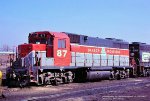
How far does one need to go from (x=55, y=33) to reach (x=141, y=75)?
1777 centimetres

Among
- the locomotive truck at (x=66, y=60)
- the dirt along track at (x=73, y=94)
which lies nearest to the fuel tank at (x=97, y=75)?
the locomotive truck at (x=66, y=60)

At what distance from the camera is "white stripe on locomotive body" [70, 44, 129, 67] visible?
2447cm

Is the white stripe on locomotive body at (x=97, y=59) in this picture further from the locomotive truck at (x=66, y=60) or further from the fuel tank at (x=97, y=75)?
the fuel tank at (x=97, y=75)

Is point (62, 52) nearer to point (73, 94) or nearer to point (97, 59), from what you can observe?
point (97, 59)

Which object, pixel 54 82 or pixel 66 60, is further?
pixel 66 60

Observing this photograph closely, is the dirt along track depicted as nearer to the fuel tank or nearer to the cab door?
the cab door

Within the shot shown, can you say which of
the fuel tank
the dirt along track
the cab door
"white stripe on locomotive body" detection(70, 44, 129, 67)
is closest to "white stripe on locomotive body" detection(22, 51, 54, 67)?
the cab door

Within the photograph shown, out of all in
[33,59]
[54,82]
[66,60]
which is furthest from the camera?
[66,60]

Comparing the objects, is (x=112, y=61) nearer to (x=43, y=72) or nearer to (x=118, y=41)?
(x=118, y=41)

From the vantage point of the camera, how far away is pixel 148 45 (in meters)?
38.5

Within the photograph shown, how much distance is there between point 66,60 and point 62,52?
3.13 ft

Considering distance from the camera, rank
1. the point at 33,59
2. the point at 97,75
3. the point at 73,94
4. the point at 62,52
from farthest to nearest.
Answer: the point at 97,75 → the point at 62,52 → the point at 33,59 → the point at 73,94

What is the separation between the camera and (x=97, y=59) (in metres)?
27.2

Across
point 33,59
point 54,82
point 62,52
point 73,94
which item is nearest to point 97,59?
point 62,52
